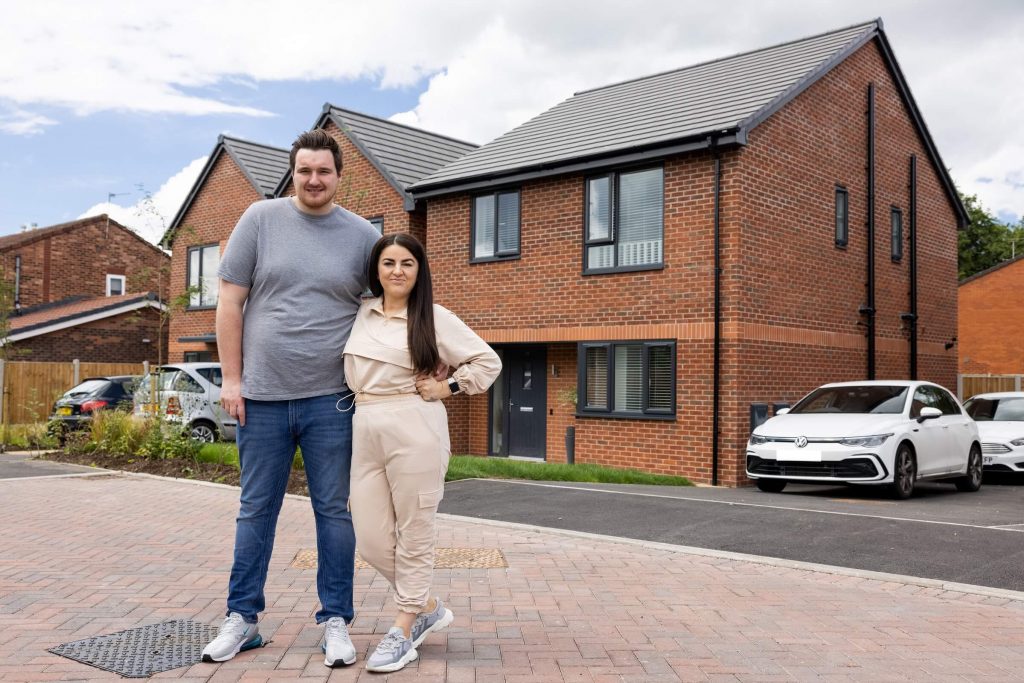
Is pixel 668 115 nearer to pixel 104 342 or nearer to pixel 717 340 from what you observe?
pixel 717 340

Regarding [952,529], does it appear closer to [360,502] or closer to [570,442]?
[360,502]

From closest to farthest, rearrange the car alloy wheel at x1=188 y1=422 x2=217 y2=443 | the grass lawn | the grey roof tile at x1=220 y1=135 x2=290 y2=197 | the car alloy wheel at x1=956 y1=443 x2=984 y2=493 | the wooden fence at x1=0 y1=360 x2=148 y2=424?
1. the grass lawn
2. the car alloy wheel at x1=956 y1=443 x2=984 y2=493
3. the car alloy wheel at x1=188 y1=422 x2=217 y2=443
4. the wooden fence at x1=0 y1=360 x2=148 y2=424
5. the grey roof tile at x1=220 y1=135 x2=290 y2=197

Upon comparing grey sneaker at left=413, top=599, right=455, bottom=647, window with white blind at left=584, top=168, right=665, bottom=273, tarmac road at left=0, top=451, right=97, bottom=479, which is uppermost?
window with white blind at left=584, top=168, right=665, bottom=273

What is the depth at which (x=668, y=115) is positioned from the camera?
1528cm

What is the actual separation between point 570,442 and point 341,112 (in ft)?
31.9

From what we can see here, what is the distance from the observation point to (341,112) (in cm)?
2091

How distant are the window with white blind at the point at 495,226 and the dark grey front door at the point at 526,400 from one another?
5.45ft

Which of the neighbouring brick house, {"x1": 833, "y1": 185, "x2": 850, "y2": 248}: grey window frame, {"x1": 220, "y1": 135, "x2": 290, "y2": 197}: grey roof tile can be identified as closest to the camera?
{"x1": 833, "y1": 185, "x2": 850, "y2": 248}: grey window frame

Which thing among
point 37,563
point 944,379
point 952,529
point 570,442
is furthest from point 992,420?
point 37,563

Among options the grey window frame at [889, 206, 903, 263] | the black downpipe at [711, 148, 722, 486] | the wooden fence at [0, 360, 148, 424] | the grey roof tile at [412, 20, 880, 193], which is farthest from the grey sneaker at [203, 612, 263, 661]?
the wooden fence at [0, 360, 148, 424]

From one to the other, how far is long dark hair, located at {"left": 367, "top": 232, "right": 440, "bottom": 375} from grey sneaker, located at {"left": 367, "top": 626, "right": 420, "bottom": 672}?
43.1 inches

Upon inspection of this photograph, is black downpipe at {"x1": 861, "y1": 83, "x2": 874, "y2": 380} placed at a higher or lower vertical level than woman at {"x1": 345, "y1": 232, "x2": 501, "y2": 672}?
higher

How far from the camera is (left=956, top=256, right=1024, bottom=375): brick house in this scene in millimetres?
29000

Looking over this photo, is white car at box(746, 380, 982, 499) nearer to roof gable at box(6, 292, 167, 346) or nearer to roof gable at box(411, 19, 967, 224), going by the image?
roof gable at box(411, 19, 967, 224)
